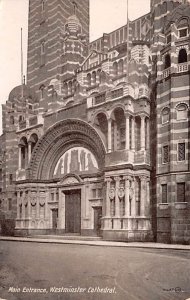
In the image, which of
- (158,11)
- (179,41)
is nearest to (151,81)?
(179,41)

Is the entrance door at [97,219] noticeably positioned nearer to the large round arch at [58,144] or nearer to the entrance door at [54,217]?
the large round arch at [58,144]

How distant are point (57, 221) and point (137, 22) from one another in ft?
49.8

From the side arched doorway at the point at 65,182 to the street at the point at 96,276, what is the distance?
8.29 meters

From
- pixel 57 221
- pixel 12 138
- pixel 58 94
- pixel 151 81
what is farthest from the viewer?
pixel 12 138

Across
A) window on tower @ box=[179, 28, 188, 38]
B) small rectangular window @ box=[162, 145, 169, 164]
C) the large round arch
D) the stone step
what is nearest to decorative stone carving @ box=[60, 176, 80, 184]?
the large round arch

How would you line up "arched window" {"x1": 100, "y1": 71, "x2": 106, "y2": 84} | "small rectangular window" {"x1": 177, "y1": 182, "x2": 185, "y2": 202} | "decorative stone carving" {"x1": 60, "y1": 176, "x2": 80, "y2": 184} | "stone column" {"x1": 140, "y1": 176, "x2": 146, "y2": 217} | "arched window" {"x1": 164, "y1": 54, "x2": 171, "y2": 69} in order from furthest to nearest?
"arched window" {"x1": 100, "y1": 71, "x2": 106, "y2": 84} < "decorative stone carving" {"x1": 60, "y1": 176, "x2": 80, "y2": 184} < "arched window" {"x1": 164, "y1": 54, "x2": 171, "y2": 69} < "stone column" {"x1": 140, "y1": 176, "x2": 146, "y2": 217} < "small rectangular window" {"x1": 177, "y1": 182, "x2": 185, "y2": 202}

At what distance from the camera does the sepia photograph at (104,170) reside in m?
10.6

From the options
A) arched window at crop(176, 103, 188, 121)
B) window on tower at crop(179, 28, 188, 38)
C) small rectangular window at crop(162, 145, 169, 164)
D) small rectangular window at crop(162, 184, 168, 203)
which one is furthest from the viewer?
window on tower at crop(179, 28, 188, 38)

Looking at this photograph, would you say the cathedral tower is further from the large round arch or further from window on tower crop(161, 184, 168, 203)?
window on tower crop(161, 184, 168, 203)

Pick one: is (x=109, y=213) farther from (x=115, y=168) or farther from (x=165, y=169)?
(x=165, y=169)

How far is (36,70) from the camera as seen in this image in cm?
3128

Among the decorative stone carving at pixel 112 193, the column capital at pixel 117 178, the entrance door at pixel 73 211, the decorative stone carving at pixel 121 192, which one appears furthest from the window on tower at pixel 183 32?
the entrance door at pixel 73 211

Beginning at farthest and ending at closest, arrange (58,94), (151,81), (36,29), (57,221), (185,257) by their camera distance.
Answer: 1. (36,29)
2. (58,94)
3. (57,221)
4. (151,81)
5. (185,257)

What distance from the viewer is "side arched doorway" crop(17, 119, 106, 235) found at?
70.9 ft
